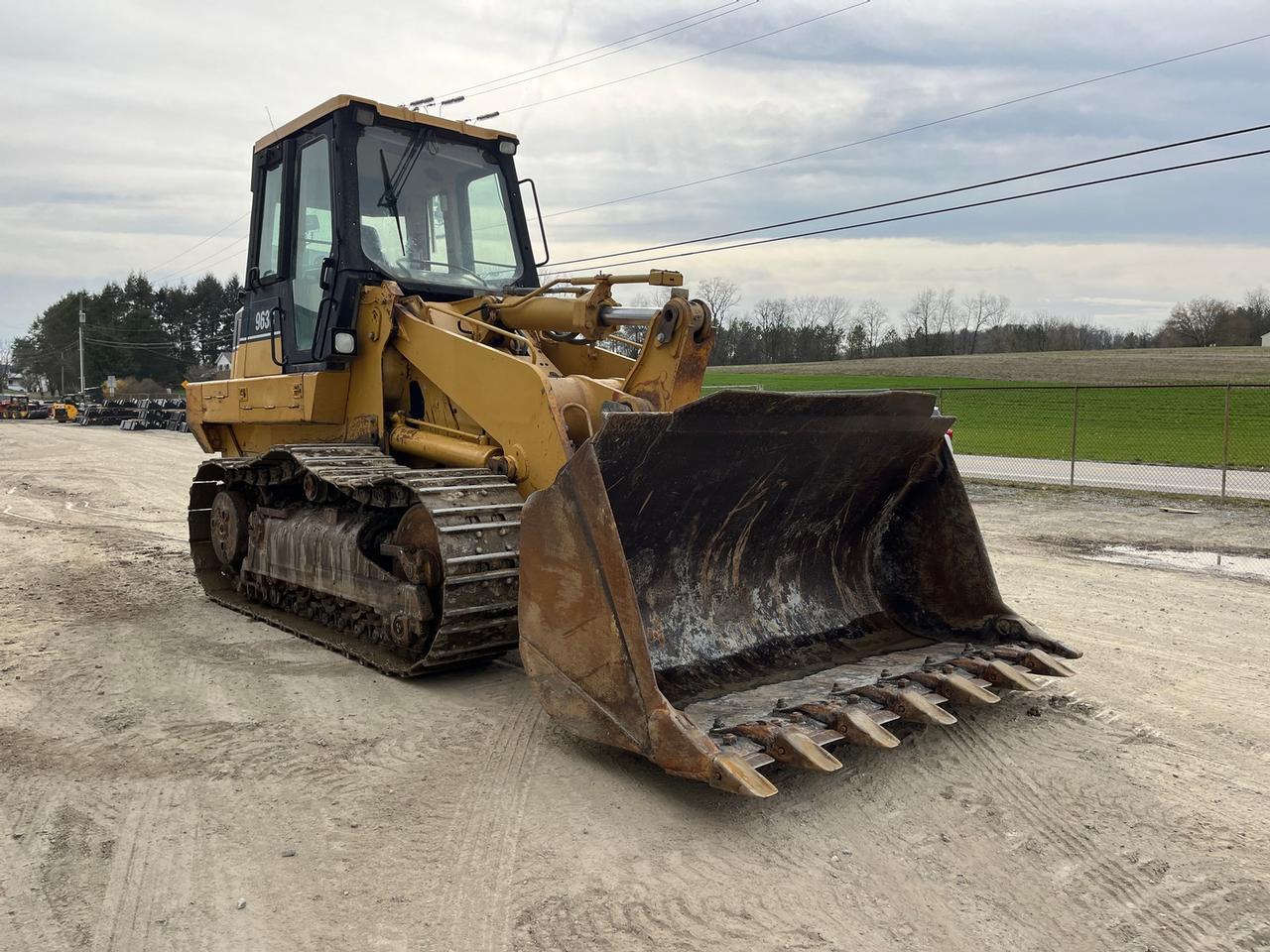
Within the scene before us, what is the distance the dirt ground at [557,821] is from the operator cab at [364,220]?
2.34 m

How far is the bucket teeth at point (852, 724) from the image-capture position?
12.0 ft

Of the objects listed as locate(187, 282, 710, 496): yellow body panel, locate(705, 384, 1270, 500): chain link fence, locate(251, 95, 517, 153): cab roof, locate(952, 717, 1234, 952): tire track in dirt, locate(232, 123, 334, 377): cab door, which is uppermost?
locate(251, 95, 517, 153): cab roof

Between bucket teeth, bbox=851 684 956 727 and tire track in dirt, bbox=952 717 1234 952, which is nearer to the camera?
tire track in dirt, bbox=952 717 1234 952

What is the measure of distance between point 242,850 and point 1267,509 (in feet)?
43.5

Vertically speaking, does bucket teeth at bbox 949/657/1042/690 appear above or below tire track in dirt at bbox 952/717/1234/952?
above

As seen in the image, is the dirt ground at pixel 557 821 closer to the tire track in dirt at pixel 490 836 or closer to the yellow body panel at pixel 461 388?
the tire track in dirt at pixel 490 836

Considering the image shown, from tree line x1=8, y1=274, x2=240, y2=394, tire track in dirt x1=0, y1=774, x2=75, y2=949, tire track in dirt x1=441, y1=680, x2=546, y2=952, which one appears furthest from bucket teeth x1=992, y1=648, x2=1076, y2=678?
tree line x1=8, y1=274, x2=240, y2=394

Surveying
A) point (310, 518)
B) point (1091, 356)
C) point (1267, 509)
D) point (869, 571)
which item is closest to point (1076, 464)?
point (1267, 509)

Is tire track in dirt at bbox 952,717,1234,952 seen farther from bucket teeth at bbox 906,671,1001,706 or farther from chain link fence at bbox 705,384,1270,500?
chain link fence at bbox 705,384,1270,500

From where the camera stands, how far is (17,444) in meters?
25.1

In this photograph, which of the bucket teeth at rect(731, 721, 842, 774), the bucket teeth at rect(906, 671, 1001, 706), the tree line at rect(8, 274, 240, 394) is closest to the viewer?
the bucket teeth at rect(731, 721, 842, 774)

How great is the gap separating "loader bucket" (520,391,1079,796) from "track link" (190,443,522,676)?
2.44ft

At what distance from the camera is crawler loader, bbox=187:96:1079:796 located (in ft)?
12.8

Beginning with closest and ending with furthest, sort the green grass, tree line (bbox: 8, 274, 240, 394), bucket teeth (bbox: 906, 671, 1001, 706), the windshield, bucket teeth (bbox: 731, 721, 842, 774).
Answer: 1. bucket teeth (bbox: 731, 721, 842, 774)
2. bucket teeth (bbox: 906, 671, 1001, 706)
3. the windshield
4. the green grass
5. tree line (bbox: 8, 274, 240, 394)
